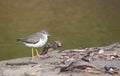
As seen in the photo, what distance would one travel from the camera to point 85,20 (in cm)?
3064

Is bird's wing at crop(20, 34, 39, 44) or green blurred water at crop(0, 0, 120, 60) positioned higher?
green blurred water at crop(0, 0, 120, 60)

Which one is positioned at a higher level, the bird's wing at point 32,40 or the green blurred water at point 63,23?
the green blurred water at point 63,23

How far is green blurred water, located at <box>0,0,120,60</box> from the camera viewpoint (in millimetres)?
20484

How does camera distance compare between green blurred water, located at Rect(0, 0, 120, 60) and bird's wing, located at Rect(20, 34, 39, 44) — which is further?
green blurred water, located at Rect(0, 0, 120, 60)

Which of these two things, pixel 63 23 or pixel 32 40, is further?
pixel 63 23

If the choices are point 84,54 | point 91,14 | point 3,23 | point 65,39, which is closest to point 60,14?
point 91,14

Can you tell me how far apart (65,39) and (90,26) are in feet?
19.4

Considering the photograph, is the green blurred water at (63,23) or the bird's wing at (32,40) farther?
the green blurred water at (63,23)

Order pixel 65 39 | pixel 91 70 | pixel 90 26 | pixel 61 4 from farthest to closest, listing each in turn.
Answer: pixel 61 4
pixel 90 26
pixel 65 39
pixel 91 70

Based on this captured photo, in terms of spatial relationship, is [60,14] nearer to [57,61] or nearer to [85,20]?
[85,20]

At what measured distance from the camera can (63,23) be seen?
29.1 metres

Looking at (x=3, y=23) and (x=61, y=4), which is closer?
(x=3, y=23)

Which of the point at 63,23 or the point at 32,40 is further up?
the point at 63,23

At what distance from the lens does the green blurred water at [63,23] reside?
20.5 m
